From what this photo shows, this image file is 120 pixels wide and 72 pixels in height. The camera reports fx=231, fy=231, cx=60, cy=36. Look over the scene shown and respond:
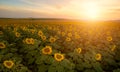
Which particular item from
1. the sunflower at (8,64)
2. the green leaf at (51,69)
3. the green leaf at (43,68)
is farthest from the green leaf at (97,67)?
the sunflower at (8,64)

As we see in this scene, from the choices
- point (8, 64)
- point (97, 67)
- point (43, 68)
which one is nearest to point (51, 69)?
point (43, 68)

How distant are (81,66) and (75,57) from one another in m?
0.28

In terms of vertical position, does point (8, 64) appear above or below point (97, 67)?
above

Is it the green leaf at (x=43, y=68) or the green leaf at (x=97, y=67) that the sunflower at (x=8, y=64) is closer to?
the green leaf at (x=43, y=68)

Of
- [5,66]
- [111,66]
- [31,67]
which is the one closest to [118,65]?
[111,66]

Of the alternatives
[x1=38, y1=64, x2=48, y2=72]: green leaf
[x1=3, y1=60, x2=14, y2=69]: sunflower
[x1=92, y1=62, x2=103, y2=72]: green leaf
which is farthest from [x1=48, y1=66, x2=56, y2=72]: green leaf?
[x1=92, y1=62, x2=103, y2=72]: green leaf

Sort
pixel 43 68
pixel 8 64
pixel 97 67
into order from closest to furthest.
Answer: pixel 8 64
pixel 43 68
pixel 97 67

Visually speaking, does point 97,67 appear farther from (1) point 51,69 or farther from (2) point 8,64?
(2) point 8,64

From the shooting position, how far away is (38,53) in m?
6.23

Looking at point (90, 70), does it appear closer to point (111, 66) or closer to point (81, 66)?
point (81, 66)

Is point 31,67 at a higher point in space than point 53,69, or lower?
lower

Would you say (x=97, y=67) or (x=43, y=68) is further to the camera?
(x=97, y=67)

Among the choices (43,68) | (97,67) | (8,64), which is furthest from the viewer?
(97,67)

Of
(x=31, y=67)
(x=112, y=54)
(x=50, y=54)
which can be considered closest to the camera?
(x=50, y=54)
